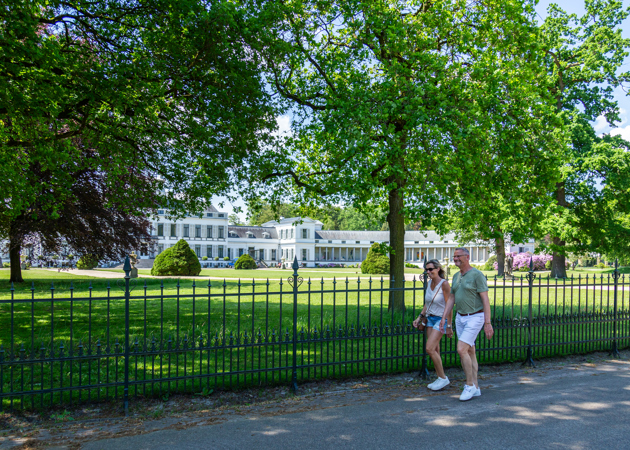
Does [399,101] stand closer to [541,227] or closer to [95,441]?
[95,441]

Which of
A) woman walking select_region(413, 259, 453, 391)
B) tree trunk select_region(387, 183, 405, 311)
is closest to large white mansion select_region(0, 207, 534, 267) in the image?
tree trunk select_region(387, 183, 405, 311)

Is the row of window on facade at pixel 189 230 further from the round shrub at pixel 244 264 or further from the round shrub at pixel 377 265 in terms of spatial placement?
the round shrub at pixel 377 265

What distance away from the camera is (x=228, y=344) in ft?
21.2

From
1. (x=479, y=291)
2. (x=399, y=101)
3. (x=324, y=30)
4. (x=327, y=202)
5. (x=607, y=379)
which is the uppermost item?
(x=324, y=30)

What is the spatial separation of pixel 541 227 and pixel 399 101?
594 inches

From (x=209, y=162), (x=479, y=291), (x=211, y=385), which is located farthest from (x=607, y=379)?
(x=209, y=162)

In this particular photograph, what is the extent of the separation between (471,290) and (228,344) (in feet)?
10.8

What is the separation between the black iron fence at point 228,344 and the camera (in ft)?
17.6

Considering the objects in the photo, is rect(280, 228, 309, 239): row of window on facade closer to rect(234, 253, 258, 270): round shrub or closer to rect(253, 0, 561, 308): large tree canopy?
rect(234, 253, 258, 270): round shrub

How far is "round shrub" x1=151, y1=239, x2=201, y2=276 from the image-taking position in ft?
98.8

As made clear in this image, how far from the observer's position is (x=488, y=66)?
380 inches

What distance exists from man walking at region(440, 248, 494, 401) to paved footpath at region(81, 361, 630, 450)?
0.49 meters

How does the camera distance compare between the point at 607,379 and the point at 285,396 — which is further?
the point at 607,379

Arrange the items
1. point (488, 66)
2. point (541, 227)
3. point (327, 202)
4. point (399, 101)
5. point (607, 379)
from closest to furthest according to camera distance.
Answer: point (607, 379), point (399, 101), point (488, 66), point (327, 202), point (541, 227)
